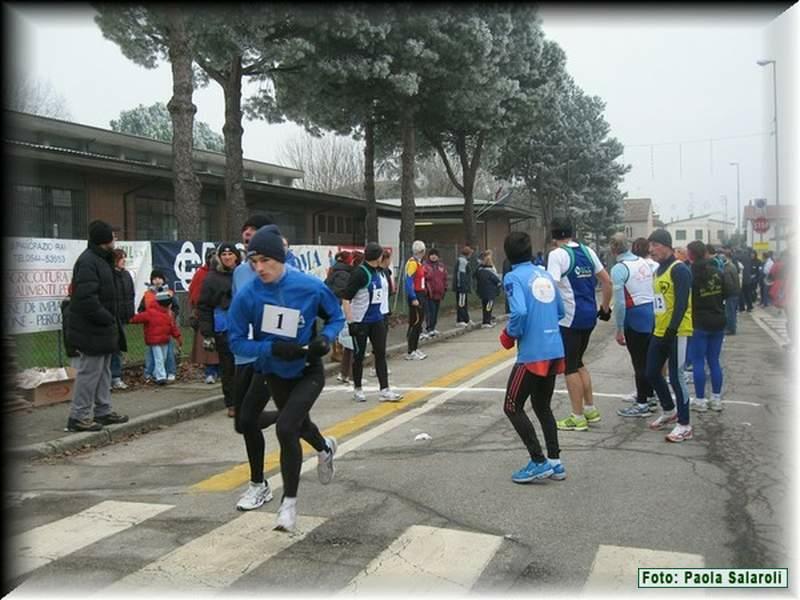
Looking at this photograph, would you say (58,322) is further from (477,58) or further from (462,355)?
(477,58)

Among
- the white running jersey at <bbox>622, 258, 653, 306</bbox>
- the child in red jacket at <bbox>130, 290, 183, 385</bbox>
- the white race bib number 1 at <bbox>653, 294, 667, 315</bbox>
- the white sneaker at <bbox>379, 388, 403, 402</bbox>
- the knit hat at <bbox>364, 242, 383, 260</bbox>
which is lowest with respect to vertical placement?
the white sneaker at <bbox>379, 388, 403, 402</bbox>

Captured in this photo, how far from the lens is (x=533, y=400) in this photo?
19.7 ft

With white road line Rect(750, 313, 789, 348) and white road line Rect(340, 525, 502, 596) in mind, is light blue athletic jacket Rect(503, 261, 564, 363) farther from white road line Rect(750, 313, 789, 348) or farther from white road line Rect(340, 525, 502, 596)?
white road line Rect(750, 313, 789, 348)

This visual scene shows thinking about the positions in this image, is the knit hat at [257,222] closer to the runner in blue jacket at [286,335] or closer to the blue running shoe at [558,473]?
the runner in blue jacket at [286,335]

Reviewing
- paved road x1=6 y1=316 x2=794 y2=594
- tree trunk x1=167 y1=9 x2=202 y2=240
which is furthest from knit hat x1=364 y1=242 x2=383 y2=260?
tree trunk x1=167 y1=9 x2=202 y2=240

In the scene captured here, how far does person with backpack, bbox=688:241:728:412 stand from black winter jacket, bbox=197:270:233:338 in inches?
198

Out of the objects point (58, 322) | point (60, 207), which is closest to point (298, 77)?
point (60, 207)

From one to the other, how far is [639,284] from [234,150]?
500 inches

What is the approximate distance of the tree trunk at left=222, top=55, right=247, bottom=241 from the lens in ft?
58.4

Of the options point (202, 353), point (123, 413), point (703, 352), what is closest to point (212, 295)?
point (123, 413)

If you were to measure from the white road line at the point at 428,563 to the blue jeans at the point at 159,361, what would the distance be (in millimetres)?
6536

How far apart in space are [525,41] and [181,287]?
558 inches

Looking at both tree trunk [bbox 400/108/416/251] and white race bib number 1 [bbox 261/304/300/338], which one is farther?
tree trunk [bbox 400/108/416/251]

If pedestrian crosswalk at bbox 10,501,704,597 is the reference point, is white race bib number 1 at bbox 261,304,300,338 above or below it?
above
